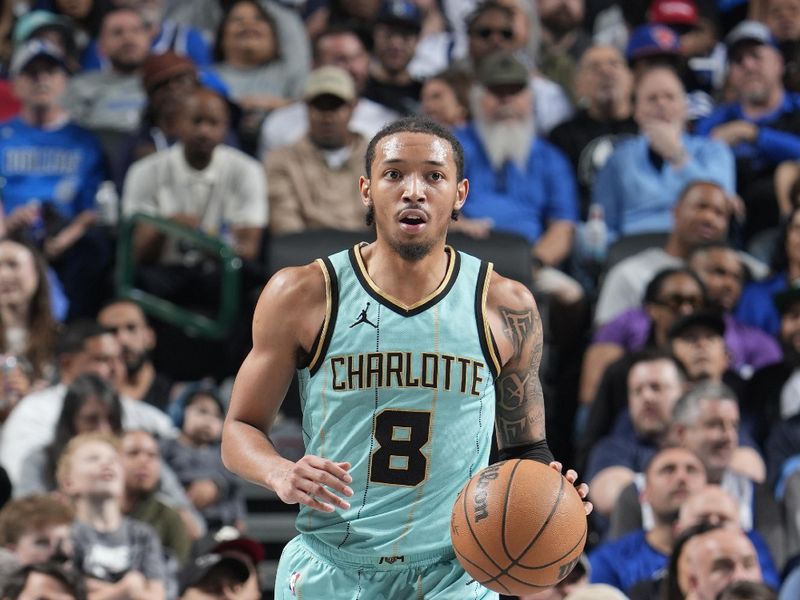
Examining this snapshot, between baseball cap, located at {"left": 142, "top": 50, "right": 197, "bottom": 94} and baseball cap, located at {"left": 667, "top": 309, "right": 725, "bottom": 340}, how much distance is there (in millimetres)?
3309

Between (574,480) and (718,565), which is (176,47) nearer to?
(718,565)

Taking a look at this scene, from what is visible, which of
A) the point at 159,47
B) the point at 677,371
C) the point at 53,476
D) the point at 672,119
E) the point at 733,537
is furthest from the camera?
the point at 159,47

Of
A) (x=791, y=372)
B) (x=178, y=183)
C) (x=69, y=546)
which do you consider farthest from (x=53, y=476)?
(x=791, y=372)

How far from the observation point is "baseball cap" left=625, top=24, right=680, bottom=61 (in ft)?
36.0

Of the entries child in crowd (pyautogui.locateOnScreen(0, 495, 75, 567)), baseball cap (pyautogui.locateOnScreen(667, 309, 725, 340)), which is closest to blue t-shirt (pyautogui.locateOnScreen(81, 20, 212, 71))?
baseball cap (pyautogui.locateOnScreen(667, 309, 725, 340))

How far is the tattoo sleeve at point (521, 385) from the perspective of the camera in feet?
14.3

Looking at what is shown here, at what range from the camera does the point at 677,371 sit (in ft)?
26.5

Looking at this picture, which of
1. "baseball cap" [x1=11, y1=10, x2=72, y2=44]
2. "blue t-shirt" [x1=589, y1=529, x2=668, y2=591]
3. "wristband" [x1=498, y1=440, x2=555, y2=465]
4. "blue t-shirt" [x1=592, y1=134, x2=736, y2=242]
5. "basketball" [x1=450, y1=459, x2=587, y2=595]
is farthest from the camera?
"baseball cap" [x1=11, y1=10, x2=72, y2=44]

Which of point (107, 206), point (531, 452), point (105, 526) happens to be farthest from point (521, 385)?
point (107, 206)

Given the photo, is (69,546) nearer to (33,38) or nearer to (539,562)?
(539,562)

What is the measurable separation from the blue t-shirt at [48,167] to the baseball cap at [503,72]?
2398mm

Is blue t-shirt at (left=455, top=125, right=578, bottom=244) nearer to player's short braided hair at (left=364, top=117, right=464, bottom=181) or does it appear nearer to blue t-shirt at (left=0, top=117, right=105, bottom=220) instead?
blue t-shirt at (left=0, top=117, right=105, bottom=220)

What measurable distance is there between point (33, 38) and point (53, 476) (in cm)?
404

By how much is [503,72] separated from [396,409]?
6046 millimetres
